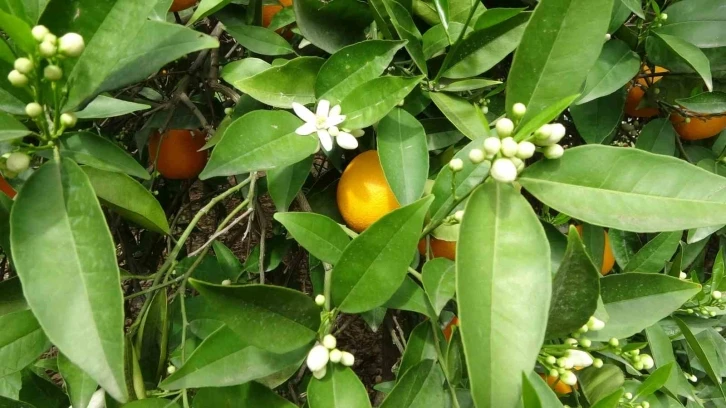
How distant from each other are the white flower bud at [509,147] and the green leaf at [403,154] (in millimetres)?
217

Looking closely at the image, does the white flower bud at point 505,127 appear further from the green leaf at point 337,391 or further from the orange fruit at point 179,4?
the orange fruit at point 179,4

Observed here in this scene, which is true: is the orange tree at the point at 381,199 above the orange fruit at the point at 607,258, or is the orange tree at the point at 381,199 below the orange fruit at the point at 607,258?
above

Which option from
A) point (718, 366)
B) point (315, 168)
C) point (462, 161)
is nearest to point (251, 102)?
point (462, 161)

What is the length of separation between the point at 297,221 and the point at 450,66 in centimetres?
39

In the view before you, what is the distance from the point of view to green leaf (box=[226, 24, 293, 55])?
0.98 m

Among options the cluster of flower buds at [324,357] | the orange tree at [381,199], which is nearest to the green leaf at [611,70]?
the orange tree at [381,199]

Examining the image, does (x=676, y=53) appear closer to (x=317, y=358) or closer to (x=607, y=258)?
(x=607, y=258)

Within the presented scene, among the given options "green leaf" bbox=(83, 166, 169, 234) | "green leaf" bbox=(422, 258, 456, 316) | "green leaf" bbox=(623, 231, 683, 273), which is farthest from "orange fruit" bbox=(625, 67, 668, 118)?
"green leaf" bbox=(83, 166, 169, 234)

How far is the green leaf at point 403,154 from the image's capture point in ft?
2.75

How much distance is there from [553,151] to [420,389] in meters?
0.41

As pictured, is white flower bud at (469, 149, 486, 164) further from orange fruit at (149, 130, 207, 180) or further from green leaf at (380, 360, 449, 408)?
orange fruit at (149, 130, 207, 180)

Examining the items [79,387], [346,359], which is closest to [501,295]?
[346,359]

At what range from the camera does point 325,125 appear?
2.69 ft

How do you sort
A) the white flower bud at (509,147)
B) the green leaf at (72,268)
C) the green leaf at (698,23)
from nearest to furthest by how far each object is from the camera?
the green leaf at (72,268) → the white flower bud at (509,147) → the green leaf at (698,23)
